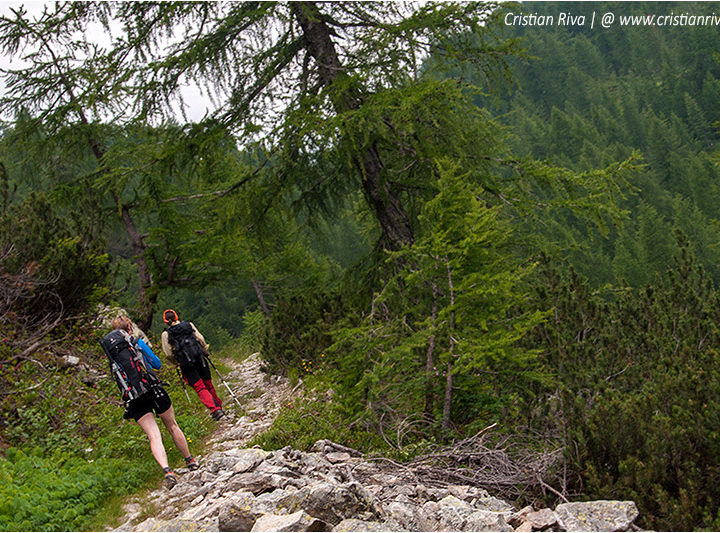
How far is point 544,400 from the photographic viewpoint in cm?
524

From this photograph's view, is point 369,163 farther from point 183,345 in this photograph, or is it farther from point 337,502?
point 337,502

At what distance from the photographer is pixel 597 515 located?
3371 millimetres

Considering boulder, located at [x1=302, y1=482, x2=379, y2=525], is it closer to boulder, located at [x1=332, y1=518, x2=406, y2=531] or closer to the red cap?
boulder, located at [x1=332, y1=518, x2=406, y2=531]

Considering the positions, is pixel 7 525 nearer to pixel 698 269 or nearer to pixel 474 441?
pixel 474 441

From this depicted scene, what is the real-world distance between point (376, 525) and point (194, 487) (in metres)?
1.93

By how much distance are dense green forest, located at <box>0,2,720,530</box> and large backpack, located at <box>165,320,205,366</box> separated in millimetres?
937

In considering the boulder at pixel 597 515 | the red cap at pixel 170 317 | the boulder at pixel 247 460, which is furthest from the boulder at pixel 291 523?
the red cap at pixel 170 317

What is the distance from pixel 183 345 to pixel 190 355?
159 millimetres

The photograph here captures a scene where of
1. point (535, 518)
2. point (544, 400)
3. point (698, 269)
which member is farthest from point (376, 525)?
point (698, 269)

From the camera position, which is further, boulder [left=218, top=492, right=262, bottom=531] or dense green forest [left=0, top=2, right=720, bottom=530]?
dense green forest [left=0, top=2, right=720, bottom=530]

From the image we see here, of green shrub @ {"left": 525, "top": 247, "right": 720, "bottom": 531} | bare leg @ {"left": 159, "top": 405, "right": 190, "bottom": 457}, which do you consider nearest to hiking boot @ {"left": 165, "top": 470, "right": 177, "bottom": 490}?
bare leg @ {"left": 159, "top": 405, "right": 190, "bottom": 457}

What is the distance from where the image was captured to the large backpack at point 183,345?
7.03 meters

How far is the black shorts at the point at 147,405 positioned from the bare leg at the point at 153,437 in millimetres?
50

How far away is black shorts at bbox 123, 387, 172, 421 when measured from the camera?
16.7 feet
